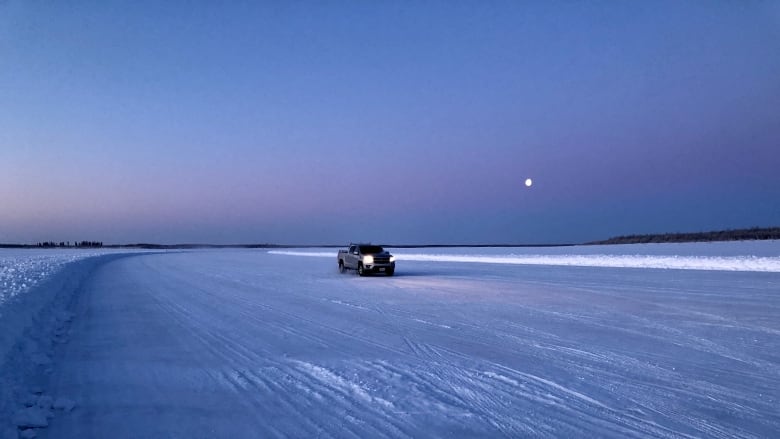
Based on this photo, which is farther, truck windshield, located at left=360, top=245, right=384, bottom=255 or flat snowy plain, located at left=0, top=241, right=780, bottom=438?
truck windshield, located at left=360, top=245, right=384, bottom=255

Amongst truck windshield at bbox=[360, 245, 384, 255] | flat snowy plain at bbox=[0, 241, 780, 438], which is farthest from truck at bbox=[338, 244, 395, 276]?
flat snowy plain at bbox=[0, 241, 780, 438]

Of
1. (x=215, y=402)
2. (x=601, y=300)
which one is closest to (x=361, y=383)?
(x=215, y=402)

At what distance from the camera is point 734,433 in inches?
208

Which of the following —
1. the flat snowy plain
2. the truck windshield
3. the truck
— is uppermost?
the truck windshield

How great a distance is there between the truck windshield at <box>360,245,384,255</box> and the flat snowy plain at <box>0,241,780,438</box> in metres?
12.4

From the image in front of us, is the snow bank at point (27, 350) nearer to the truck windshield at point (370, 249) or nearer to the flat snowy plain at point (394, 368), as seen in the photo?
the flat snowy plain at point (394, 368)

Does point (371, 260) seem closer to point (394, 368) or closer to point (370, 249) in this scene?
point (370, 249)

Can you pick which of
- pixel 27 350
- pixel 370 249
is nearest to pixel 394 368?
pixel 27 350

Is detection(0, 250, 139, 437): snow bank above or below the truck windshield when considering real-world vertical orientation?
below

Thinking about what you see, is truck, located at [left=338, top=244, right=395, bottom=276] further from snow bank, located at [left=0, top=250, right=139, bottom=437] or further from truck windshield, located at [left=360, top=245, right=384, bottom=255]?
snow bank, located at [left=0, top=250, right=139, bottom=437]

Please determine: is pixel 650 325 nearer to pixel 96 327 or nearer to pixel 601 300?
pixel 601 300

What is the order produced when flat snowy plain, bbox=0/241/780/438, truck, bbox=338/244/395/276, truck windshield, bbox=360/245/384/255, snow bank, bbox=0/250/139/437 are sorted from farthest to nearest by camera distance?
1. truck windshield, bbox=360/245/384/255
2. truck, bbox=338/244/395/276
3. snow bank, bbox=0/250/139/437
4. flat snowy plain, bbox=0/241/780/438

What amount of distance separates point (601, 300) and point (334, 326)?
28.9 ft

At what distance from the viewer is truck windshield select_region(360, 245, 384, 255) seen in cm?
2875
